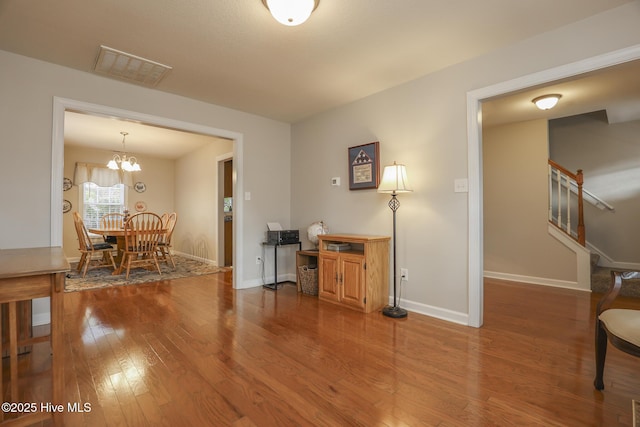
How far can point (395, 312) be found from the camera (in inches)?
112

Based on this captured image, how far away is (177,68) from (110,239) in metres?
4.40

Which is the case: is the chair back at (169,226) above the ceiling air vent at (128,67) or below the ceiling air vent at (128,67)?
below

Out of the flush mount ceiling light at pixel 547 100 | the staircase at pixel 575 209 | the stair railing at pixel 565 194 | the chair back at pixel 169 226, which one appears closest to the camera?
the flush mount ceiling light at pixel 547 100

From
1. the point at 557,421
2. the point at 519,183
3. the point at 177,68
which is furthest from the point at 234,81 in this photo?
the point at 519,183

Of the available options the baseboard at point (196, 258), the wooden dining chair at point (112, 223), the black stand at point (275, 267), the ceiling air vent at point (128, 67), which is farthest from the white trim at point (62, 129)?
the wooden dining chair at point (112, 223)

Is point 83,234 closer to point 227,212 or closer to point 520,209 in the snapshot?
point 227,212

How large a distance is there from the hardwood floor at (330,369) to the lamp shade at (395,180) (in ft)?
4.08

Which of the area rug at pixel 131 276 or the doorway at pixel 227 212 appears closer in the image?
the area rug at pixel 131 276

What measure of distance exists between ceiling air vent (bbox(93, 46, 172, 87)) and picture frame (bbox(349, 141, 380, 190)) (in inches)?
83.7

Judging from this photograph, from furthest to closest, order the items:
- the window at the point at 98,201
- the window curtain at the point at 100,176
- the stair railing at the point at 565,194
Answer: the window at the point at 98,201, the window curtain at the point at 100,176, the stair railing at the point at 565,194

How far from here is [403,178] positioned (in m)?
2.90

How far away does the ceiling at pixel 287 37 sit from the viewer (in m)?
1.98

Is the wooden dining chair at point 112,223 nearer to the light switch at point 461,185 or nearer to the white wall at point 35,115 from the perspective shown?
the white wall at point 35,115

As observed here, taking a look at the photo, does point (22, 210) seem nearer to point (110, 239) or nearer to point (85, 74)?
point (85, 74)
